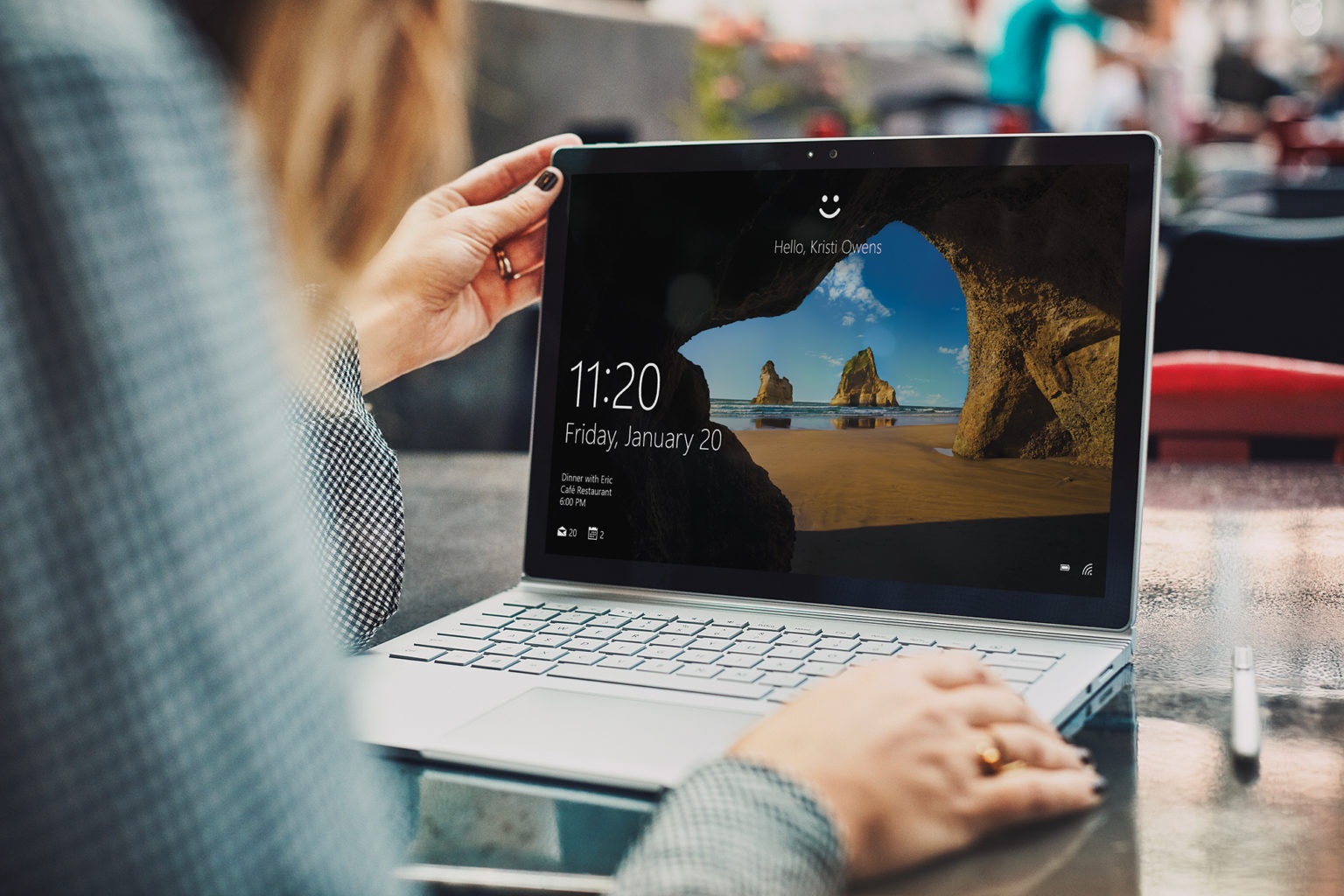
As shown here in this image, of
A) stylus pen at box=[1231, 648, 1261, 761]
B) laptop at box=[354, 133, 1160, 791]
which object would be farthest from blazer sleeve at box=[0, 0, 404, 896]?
stylus pen at box=[1231, 648, 1261, 761]

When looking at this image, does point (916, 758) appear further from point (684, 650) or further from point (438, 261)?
point (438, 261)

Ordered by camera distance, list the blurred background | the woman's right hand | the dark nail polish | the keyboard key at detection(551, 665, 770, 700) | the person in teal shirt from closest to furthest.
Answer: the woman's right hand, the keyboard key at detection(551, 665, 770, 700), the dark nail polish, the blurred background, the person in teal shirt

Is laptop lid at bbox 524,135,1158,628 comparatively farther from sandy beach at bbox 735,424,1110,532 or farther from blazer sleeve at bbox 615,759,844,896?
blazer sleeve at bbox 615,759,844,896

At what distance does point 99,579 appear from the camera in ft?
0.80

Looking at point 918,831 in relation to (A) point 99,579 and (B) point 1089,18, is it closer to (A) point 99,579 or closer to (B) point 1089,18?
(A) point 99,579

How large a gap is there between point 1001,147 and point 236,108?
0.47m

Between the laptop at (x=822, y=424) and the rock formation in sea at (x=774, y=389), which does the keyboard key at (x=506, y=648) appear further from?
the rock formation in sea at (x=774, y=389)

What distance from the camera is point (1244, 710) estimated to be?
486 millimetres

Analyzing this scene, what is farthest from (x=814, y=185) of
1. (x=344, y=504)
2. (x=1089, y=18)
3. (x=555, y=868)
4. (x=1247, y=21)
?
(x=1247, y=21)

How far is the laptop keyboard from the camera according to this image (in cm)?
54

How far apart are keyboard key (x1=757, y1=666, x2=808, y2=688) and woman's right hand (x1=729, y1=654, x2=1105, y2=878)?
0.12 m

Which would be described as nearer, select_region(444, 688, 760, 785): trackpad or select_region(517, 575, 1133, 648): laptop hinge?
select_region(444, 688, 760, 785): trackpad

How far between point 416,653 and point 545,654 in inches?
2.8

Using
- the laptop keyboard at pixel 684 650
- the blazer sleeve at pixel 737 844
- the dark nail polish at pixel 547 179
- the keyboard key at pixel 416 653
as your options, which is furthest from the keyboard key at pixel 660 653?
the dark nail polish at pixel 547 179
